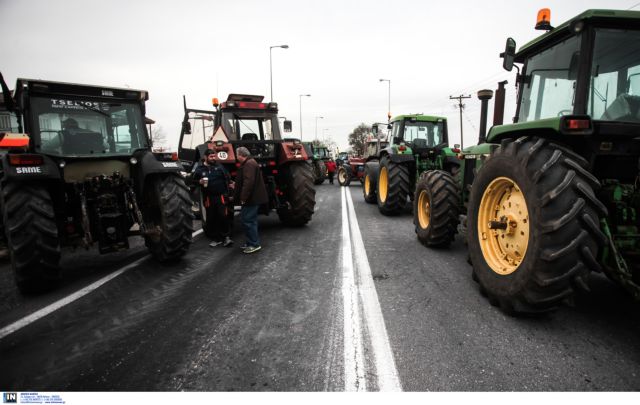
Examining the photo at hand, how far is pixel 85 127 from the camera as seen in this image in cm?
489

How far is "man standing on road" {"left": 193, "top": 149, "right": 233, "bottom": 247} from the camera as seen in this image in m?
6.04

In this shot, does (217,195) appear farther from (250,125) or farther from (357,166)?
(357,166)

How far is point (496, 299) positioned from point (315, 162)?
16866 mm

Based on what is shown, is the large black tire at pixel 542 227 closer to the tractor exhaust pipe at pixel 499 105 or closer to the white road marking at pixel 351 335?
the tractor exhaust pipe at pixel 499 105

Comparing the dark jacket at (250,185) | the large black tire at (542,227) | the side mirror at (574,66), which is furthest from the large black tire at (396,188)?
the side mirror at (574,66)

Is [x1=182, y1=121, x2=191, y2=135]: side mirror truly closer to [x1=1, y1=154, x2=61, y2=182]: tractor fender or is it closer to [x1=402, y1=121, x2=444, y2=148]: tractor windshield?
[x1=1, y1=154, x2=61, y2=182]: tractor fender

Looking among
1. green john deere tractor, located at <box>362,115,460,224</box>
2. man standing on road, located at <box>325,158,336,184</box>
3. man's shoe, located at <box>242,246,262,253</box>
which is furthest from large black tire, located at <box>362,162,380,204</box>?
man standing on road, located at <box>325,158,336,184</box>

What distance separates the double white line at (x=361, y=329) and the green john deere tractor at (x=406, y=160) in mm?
3391

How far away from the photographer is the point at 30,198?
12.7 ft

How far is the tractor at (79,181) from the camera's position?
3.82m

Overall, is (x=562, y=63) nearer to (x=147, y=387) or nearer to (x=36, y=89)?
(x=147, y=387)

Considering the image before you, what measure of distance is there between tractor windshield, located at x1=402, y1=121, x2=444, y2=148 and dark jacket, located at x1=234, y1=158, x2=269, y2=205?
5.53 m

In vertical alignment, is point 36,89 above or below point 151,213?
above

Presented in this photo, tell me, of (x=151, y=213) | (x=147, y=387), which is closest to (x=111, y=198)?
(x=151, y=213)
